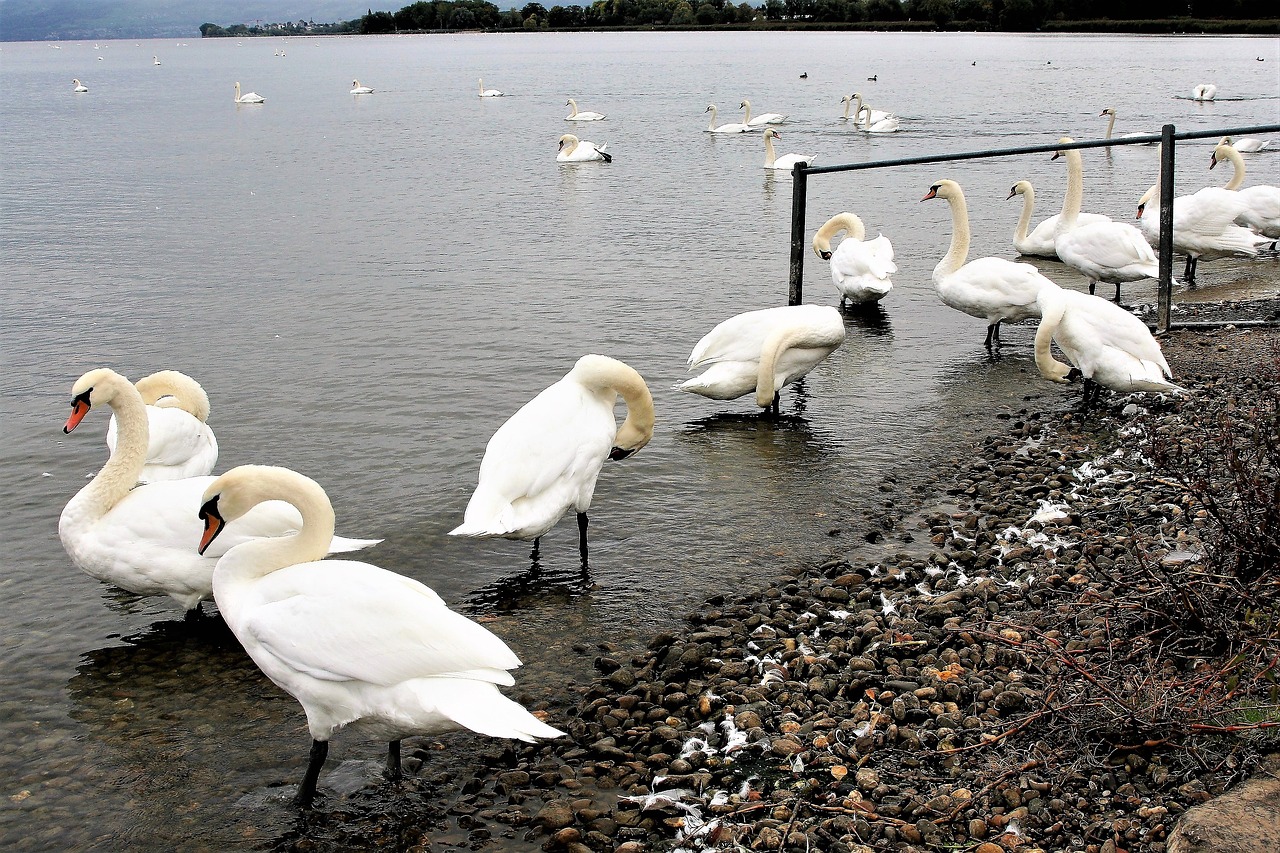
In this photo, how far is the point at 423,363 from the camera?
36.9 ft

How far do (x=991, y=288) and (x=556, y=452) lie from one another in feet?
19.3

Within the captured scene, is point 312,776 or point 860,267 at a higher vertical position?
point 860,267

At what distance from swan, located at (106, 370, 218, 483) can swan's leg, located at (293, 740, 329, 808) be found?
3310mm

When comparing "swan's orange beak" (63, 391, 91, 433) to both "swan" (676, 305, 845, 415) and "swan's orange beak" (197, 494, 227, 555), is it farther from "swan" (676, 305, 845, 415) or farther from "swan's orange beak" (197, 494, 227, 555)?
"swan" (676, 305, 845, 415)

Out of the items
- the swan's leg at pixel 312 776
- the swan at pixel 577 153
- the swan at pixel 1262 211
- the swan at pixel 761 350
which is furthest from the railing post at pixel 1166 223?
the swan at pixel 577 153

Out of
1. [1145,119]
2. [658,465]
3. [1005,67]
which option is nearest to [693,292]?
[658,465]

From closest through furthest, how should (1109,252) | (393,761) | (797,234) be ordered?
(393,761) < (797,234) < (1109,252)

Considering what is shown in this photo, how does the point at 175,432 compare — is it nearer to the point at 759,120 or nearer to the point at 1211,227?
the point at 1211,227

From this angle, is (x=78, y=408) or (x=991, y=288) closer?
(x=78, y=408)

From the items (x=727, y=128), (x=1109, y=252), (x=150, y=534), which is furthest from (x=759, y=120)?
(x=150, y=534)

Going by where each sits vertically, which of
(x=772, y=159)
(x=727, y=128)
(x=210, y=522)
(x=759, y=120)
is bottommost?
(x=210, y=522)

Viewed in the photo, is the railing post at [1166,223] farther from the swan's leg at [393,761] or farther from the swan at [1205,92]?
the swan at [1205,92]

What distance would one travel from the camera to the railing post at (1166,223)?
10.1 meters

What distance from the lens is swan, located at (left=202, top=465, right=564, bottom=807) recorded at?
4.57 metres
